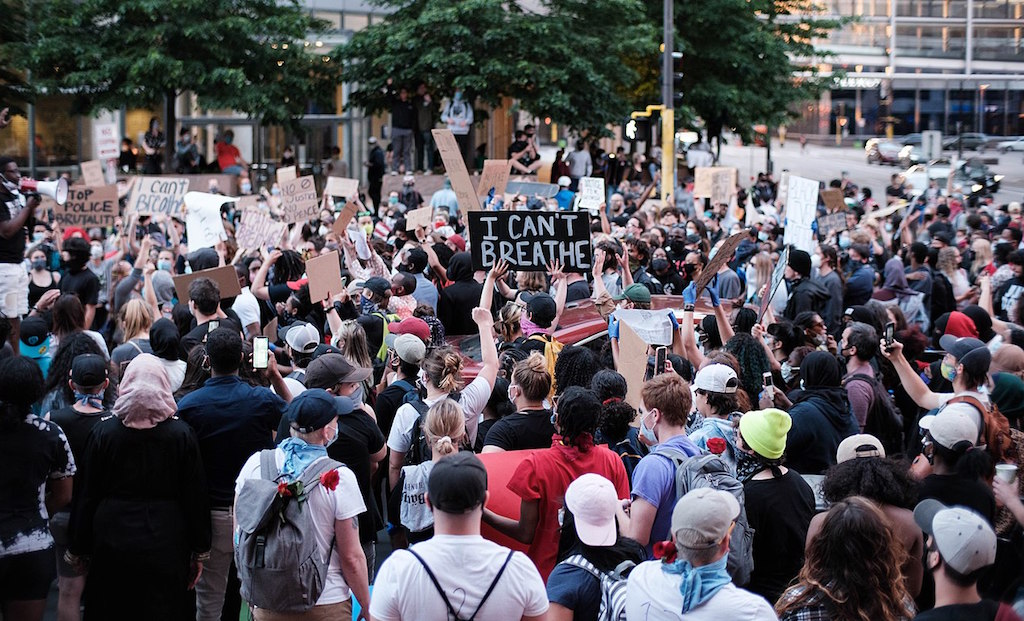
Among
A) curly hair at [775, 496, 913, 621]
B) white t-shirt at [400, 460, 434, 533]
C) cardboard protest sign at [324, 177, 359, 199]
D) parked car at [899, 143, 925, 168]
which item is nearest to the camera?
curly hair at [775, 496, 913, 621]

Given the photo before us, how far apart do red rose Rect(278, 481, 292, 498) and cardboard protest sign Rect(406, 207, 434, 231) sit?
9.78m

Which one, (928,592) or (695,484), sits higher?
(695,484)

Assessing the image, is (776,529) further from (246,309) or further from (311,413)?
(246,309)

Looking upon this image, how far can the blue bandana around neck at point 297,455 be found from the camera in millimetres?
5008

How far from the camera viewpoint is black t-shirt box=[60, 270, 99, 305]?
10367 millimetres

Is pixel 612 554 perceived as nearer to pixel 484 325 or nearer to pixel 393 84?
pixel 484 325

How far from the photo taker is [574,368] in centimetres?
691

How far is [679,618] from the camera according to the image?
405 centimetres

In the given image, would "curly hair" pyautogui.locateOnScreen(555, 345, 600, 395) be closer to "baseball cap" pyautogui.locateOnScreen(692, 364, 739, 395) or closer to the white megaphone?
"baseball cap" pyautogui.locateOnScreen(692, 364, 739, 395)

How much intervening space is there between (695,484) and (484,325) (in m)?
2.14

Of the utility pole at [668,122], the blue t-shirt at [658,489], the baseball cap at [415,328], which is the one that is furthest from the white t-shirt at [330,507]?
the utility pole at [668,122]

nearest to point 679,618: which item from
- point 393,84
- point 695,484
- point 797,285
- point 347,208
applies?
point 695,484

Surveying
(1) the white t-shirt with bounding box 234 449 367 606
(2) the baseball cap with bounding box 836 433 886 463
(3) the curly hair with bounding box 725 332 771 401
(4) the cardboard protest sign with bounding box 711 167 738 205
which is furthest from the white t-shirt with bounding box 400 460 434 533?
(4) the cardboard protest sign with bounding box 711 167 738 205

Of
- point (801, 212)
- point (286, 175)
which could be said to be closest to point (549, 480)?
point (801, 212)
